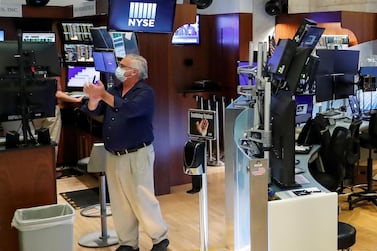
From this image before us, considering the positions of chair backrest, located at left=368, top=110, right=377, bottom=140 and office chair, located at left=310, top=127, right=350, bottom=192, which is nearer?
office chair, located at left=310, top=127, right=350, bottom=192

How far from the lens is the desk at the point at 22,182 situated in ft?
12.8

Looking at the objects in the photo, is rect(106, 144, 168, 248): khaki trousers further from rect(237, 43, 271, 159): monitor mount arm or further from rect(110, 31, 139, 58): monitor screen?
rect(110, 31, 139, 58): monitor screen

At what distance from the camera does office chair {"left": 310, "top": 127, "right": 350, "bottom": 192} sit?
15.2 feet

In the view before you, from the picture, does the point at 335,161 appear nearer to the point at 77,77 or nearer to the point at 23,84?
the point at 23,84


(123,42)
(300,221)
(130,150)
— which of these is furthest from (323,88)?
(300,221)

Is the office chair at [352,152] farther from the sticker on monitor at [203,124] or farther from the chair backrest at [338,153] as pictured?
the sticker on monitor at [203,124]

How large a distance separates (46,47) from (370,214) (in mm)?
3617

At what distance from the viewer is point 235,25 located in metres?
9.04

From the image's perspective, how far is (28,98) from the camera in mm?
4074

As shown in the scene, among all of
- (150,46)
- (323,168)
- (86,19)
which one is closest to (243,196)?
(323,168)

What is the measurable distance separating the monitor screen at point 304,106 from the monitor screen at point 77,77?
10.3 ft

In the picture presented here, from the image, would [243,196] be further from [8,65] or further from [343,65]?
[343,65]

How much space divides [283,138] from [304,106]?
127 inches

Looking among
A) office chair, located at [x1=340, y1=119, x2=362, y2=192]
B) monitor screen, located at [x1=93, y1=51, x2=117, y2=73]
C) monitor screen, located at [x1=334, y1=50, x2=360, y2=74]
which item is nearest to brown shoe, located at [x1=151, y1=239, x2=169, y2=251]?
office chair, located at [x1=340, y1=119, x2=362, y2=192]
